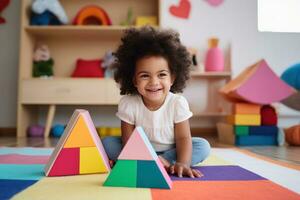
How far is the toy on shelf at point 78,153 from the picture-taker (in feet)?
2.69

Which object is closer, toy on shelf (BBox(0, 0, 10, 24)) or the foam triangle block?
the foam triangle block

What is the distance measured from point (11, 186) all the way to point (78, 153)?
19cm

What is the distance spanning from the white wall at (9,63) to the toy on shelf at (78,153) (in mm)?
1815

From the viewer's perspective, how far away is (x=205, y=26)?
8.34 ft

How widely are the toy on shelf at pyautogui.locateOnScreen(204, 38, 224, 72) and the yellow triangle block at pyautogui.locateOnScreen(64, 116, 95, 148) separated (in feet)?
5.54

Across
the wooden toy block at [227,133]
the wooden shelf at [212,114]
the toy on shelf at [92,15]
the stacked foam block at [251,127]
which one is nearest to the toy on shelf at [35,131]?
the toy on shelf at [92,15]

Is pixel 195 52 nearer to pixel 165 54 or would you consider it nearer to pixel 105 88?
pixel 105 88

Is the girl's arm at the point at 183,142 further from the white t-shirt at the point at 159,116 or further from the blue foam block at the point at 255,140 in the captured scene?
the blue foam block at the point at 255,140

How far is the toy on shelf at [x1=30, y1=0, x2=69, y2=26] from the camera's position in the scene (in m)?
2.28

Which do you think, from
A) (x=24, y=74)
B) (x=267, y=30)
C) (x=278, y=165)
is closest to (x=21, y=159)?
(x=278, y=165)

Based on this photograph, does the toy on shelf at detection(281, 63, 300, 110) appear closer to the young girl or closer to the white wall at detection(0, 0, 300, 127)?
the white wall at detection(0, 0, 300, 127)

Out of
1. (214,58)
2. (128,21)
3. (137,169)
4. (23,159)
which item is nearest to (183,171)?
(137,169)

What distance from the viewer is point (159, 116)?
3.10 ft

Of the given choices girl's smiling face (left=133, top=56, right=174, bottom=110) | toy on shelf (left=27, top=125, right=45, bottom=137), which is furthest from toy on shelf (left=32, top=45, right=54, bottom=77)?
girl's smiling face (left=133, top=56, right=174, bottom=110)
